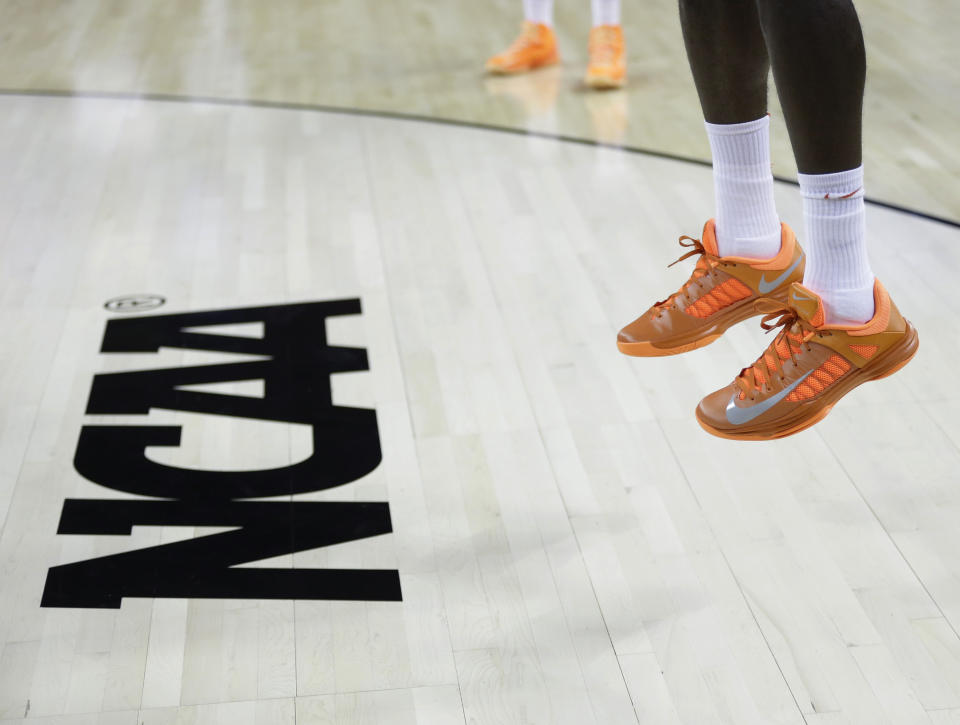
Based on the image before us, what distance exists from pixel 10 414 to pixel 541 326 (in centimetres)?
96

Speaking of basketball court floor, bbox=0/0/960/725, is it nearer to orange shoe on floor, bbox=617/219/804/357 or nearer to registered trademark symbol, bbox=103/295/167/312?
registered trademark symbol, bbox=103/295/167/312

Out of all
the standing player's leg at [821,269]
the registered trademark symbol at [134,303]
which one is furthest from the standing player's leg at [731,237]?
the registered trademark symbol at [134,303]

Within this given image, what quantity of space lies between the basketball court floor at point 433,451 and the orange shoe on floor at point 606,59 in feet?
1.33

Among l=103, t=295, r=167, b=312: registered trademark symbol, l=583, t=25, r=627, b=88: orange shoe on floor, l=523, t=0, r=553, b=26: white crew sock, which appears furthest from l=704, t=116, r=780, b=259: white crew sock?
l=523, t=0, r=553, b=26: white crew sock

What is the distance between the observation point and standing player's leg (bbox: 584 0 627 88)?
372cm

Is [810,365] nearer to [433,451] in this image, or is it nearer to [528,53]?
[433,451]

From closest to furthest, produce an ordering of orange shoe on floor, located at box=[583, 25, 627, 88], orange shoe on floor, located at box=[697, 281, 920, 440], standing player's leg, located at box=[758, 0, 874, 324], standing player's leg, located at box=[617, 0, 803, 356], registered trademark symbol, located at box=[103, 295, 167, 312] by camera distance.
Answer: standing player's leg, located at box=[758, 0, 874, 324]
orange shoe on floor, located at box=[697, 281, 920, 440]
standing player's leg, located at box=[617, 0, 803, 356]
registered trademark symbol, located at box=[103, 295, 167, 312]
orange shoe on floor, located at box=[583, 25, 627, 88]

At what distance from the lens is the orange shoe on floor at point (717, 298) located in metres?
1.54

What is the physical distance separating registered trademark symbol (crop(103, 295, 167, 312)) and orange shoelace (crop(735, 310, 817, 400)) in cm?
133

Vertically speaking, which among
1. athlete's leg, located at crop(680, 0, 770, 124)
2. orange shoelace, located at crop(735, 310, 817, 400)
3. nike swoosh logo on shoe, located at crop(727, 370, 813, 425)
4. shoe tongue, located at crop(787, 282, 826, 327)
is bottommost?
nike swoosh logo on shoe, located at crop(727, 370, 813, 425)

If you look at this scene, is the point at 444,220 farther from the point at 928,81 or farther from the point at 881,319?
the point at 928,81

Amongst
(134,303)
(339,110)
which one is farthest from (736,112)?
(339,110)

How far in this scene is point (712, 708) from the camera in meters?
1.30

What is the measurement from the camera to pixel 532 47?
395 centimetres
